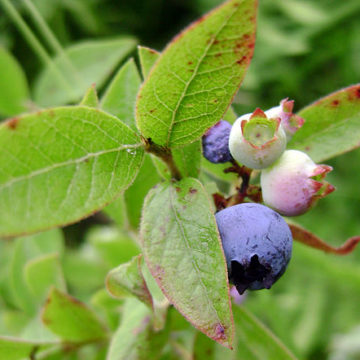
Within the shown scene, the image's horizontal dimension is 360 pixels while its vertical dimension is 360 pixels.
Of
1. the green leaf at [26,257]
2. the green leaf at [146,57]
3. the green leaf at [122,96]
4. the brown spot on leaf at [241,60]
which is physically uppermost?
the brown spot on leaf at [241,60]

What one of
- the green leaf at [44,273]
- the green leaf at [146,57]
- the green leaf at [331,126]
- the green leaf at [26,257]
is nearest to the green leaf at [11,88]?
the green leaf at [26,257]

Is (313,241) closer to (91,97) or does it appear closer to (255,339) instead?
(255,339)

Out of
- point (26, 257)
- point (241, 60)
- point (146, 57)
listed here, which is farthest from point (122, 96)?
point (26, 257)

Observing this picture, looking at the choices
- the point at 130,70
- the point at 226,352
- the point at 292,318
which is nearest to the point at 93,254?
the point at 292,318

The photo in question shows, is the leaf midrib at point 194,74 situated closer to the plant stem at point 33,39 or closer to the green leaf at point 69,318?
the green leaf at point 69,318

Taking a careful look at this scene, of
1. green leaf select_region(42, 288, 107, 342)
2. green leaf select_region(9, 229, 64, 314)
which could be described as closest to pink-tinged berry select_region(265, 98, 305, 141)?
green leaf select_region(42, 288, 107, 342)

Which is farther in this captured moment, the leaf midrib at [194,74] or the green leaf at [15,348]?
the green leaf at [15,348]

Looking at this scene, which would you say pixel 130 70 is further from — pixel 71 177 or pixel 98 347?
pixel 98 347
